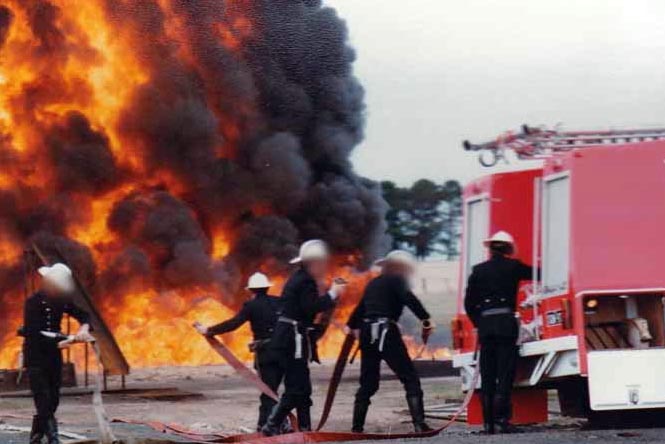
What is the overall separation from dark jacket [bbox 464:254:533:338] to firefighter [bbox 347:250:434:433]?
0.49 m

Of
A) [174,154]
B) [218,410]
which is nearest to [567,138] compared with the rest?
[218,410]

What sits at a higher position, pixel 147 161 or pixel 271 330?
pixel 147 161

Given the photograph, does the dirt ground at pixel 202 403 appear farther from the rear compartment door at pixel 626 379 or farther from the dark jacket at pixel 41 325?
the rear compartment door at pixel 626 379

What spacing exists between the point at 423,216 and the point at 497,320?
3131 centimetres

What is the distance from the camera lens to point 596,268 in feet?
42.6

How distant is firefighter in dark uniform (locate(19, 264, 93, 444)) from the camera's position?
13273mm

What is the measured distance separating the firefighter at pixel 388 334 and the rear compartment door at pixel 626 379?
5.89ft

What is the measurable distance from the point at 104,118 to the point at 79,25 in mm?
2224

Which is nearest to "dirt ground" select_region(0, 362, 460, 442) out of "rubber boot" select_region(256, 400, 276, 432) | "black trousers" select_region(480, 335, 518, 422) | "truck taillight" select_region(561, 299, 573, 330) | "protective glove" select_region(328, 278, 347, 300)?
"rubber boot" select_region(256, 400, 276, 432)

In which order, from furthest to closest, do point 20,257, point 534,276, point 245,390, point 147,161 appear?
point 147,161, point 20,257, point 245,390, point 534,276

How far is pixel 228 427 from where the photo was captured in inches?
658

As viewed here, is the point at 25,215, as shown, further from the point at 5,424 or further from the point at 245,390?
the point at 5,424

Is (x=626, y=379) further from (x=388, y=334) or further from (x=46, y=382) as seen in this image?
(x=46, y=382)

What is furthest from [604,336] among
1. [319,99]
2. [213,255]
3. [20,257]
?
[319,99]
